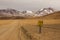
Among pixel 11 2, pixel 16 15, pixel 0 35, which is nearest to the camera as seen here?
pixel 0 35

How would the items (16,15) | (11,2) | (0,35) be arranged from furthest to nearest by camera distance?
(11,2) → (16,15) → (0,35)

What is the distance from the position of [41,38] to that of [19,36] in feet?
0.40

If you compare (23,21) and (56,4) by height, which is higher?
(56,4)

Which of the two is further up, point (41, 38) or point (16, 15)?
point (16, 15)

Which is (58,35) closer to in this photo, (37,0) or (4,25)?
(4,25)

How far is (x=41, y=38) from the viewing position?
90 cm

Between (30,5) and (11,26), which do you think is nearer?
(11,26)

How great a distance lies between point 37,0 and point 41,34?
430mm

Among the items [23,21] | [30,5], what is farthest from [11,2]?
[23,21]

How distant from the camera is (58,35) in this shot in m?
0.90

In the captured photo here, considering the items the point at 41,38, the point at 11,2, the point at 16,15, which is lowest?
the point at 41,38

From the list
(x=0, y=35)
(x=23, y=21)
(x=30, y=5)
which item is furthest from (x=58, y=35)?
(x=30, y=5)

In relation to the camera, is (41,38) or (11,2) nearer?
(41,38)

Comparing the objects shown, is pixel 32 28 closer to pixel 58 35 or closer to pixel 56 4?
pixel 58 35
